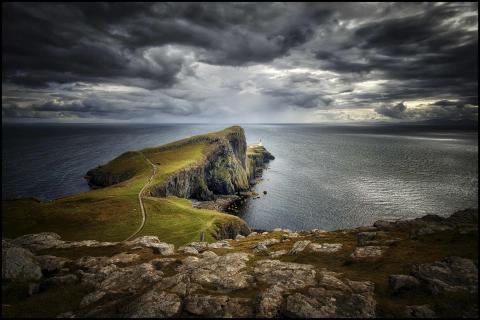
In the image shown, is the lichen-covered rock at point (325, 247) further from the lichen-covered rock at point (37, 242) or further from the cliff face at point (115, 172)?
the cliff face at point (115, 172)

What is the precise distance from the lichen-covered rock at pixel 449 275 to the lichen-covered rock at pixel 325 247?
1319 cm

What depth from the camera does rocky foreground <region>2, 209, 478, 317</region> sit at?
2198 centimetres

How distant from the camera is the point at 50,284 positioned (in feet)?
93.5

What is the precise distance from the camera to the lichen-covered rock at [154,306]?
72.1ft

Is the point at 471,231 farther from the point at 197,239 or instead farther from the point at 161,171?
the point at 161,171

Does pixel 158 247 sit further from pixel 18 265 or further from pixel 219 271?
pixel 18 265

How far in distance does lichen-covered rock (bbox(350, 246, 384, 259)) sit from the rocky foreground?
0.43 feet

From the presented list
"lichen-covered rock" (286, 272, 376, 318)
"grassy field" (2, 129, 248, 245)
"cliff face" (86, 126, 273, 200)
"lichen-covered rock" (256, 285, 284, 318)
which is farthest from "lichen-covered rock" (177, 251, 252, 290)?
"cliff face" (86, 126, 273, 200)

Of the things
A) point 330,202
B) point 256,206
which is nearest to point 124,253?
point 256,206

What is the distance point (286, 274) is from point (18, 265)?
32.4 metres

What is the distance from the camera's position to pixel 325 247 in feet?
132

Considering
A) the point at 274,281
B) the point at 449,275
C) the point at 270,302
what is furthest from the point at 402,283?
the point at 270,302

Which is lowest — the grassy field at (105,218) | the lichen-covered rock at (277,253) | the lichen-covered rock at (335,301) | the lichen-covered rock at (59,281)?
the grassy field at (105,218)

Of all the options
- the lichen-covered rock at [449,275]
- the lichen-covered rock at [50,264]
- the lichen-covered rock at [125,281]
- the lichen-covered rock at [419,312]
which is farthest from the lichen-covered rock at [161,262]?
the lichen-covered rock at [449,275]
